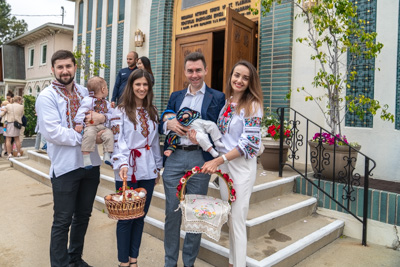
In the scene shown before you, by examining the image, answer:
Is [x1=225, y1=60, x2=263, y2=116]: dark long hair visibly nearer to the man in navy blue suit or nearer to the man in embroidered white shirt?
the man in navy blue suit

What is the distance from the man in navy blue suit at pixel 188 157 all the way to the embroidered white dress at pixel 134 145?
0.46 ft

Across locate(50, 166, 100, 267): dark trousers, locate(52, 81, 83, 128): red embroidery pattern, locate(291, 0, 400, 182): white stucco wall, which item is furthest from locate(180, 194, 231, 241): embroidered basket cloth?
locate(291, 0, 400, 182): white stucco wall

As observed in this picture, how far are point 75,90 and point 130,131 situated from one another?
61cm

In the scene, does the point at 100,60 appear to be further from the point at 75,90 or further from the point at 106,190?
the point at 75,90

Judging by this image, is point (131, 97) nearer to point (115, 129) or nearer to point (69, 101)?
point (115, 129)

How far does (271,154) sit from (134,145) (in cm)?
271

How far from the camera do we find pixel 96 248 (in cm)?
325

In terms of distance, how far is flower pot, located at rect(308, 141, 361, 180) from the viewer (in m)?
3.86

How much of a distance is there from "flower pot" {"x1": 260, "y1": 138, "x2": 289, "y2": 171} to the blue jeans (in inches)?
92.5

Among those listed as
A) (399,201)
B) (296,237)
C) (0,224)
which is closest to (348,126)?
(399,201)

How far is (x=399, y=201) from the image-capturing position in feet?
11.0

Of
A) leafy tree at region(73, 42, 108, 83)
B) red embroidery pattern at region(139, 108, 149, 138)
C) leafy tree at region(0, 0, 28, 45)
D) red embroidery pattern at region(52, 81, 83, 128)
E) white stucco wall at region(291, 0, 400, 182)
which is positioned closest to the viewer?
red embroidery pattern at region(52, 81, 83, 128)

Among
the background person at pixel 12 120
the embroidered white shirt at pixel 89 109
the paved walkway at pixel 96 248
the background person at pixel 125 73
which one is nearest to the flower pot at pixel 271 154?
the paved walkway at pixel 96 248

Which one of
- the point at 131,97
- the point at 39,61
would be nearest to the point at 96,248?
the point at 131,97
